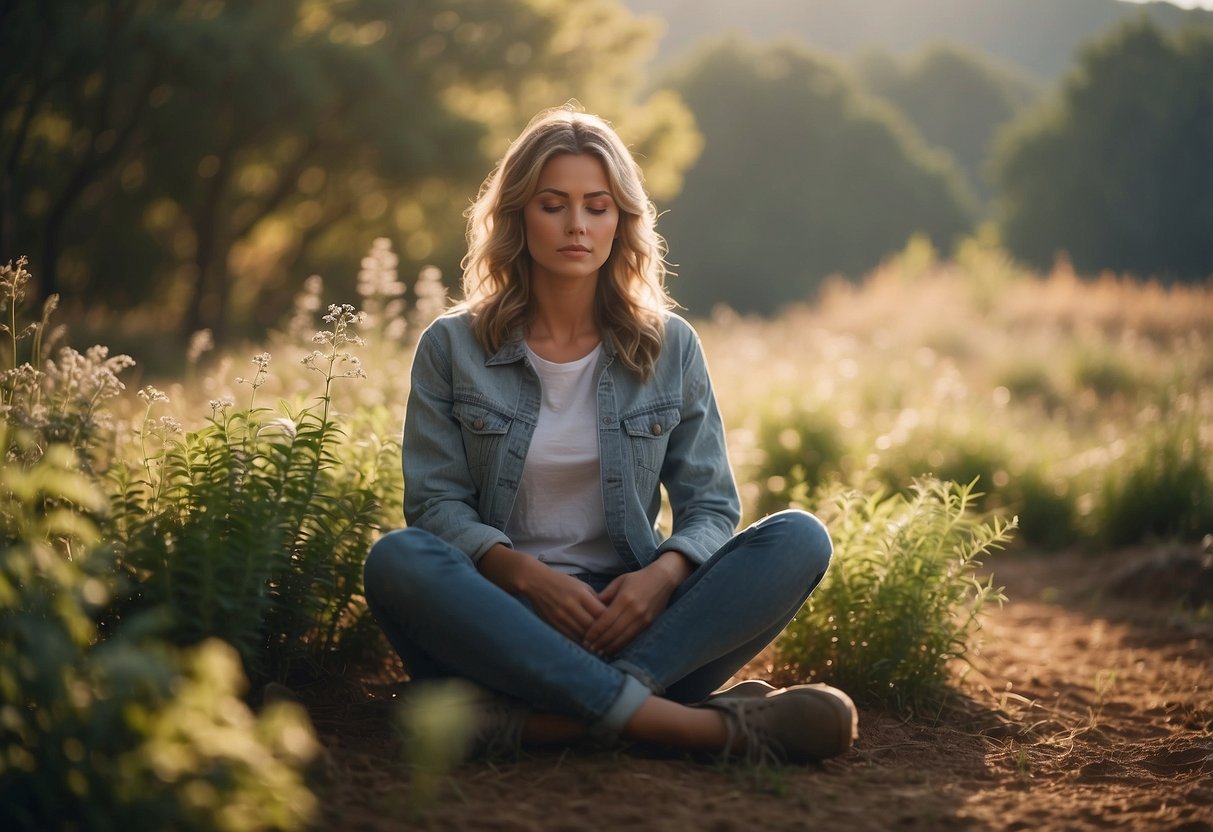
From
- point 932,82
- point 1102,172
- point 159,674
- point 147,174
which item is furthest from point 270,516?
point 932,82

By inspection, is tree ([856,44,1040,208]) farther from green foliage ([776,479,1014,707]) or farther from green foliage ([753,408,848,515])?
green foliage ([776,479,1014,707])

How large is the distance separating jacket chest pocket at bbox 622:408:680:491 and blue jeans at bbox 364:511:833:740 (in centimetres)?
36

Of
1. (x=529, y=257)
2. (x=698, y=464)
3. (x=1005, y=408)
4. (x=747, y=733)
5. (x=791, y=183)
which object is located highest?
(x=791, y=183)

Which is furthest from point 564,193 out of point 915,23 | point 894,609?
point 915,23

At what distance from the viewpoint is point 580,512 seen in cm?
280

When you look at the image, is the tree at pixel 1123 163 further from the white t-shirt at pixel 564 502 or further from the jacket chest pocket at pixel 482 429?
the jacket chest pocket at pixel 482 429

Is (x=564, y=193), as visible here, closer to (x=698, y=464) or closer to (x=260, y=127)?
(x=698, y=464)

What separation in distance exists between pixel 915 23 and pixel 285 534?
49707 mm

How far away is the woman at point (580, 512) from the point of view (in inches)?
93.0

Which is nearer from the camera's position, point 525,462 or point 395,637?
point 395,637

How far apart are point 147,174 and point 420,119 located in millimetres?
3919

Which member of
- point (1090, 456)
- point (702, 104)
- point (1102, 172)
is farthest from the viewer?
point (702, 104)

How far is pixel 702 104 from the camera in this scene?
37781 mm

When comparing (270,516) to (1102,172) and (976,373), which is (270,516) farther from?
(1102,172)
